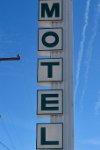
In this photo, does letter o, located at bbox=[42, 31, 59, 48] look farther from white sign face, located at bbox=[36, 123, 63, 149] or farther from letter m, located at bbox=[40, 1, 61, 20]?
white sign face, located at bbox=[36, 123, 63, 149]

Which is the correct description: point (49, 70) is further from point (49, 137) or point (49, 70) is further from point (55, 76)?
point (49, 137)

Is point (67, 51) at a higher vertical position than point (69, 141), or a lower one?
higher

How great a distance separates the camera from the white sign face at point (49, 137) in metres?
29.6

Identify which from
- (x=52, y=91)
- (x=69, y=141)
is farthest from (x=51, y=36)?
(x=69, y=141)

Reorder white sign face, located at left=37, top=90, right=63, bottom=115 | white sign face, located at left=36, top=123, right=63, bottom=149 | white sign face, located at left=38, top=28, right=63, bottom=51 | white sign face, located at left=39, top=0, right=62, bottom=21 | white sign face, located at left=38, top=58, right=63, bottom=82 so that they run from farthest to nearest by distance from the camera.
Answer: white sign face, located at left=39, top=0, right=62, bottom=21, white sign face, located at left=38, top=28, right=63, bottom=51, white sign face, located at left=38, top=58, right=63, bottom=82, white sign face, located at left=37, top=90, right=63, bottom=115, white sign face, located at left=36, top=123, right=63, bottom=149

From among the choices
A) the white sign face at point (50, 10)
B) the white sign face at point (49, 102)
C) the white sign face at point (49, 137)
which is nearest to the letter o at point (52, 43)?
the white sign face at point (50, 10)

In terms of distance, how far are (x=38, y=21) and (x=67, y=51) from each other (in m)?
2.20

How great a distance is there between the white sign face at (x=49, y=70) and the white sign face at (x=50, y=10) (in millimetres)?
2527

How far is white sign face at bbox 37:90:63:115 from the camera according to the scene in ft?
98.7

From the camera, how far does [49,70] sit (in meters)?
30.9

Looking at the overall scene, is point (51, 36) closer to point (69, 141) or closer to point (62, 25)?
point (62, 25)

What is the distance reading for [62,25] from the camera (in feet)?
107

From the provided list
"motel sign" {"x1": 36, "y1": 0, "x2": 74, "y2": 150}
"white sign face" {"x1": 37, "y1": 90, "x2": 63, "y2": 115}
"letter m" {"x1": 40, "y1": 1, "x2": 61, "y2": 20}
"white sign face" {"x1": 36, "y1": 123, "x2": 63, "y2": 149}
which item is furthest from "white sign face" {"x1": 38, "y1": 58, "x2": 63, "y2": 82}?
"letter m" {"x1": 40, "y1": 1, "x2": 61, "y2": 20}

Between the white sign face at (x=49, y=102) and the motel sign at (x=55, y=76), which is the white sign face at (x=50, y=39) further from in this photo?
the white sign face at (x=49, y=102)
